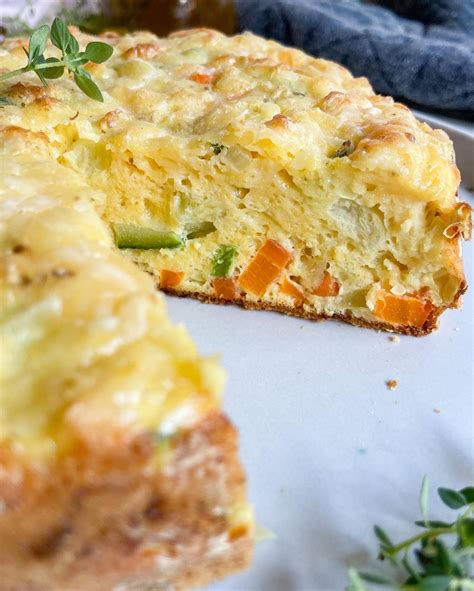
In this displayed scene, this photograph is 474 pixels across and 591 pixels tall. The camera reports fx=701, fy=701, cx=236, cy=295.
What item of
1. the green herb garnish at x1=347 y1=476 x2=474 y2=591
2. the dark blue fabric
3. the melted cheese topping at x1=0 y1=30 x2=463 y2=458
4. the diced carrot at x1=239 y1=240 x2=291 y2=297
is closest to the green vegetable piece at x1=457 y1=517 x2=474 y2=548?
the green herb garnish at x1=347 y1=476 x2=474 y2=591

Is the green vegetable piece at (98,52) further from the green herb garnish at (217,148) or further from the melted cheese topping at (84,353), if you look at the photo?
the melted cheese topping at (84,353)

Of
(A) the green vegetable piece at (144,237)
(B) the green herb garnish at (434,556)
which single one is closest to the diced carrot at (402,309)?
(A) the green vegetable piece at (144,237)

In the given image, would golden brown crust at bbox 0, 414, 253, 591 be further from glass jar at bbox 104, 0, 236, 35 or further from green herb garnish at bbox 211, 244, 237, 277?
glass jar at bbox 104, 0, 236, 35

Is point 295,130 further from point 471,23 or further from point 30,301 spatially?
point 471,23

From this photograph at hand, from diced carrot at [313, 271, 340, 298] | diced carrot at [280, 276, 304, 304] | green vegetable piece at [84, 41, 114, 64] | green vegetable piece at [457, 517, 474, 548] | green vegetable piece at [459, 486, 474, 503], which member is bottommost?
diced carrot at [280, 276, 304, 304]

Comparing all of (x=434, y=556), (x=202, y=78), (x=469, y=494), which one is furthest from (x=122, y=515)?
(x=202, y=78)

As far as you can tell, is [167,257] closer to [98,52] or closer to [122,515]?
[98,52]
